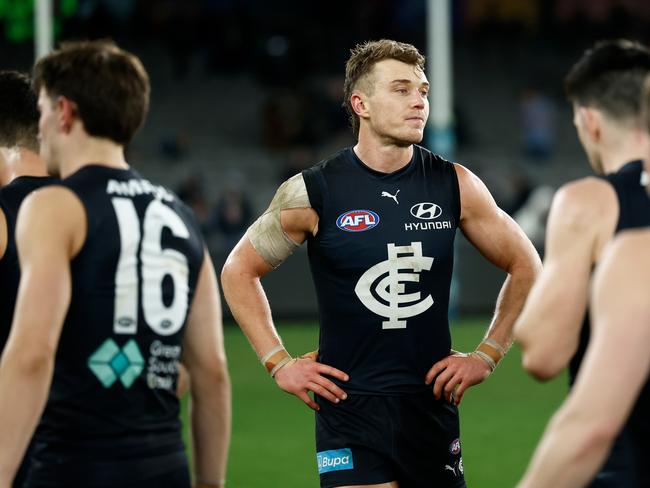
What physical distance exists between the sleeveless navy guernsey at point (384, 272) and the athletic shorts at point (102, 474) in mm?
1702

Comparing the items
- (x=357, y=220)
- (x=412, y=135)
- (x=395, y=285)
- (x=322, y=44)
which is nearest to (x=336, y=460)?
(x=395, y=285)

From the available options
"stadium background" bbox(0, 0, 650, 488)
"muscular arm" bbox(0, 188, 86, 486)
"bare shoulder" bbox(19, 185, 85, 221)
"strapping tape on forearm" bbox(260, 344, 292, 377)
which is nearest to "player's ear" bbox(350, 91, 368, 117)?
"strapping tape on forearm" bbox(260, 344, 292, 377)

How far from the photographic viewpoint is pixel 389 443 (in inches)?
210

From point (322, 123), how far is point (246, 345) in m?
9.77

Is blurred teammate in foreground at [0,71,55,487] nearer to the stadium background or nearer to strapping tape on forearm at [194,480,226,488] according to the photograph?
strapping tape on forearm at [194,480,226,488]

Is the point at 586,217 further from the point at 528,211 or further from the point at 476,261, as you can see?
the point at 528,211

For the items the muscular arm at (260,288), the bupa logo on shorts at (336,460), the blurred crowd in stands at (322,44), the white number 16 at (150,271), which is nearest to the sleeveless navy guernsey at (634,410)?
the white number 16 at (150,271)

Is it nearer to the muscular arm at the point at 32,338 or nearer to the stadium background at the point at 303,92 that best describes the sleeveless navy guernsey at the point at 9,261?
the muscular arm at the point at 32,338

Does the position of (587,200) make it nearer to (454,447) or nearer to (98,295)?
(98,295)

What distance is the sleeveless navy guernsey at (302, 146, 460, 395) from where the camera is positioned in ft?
17.9

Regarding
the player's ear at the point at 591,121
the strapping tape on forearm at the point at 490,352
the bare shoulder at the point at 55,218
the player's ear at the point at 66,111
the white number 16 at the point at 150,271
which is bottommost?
the strapping tape on forearm at the point at 490,352

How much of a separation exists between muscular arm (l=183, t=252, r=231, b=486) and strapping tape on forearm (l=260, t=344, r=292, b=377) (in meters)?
1.29

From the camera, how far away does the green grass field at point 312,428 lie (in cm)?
897

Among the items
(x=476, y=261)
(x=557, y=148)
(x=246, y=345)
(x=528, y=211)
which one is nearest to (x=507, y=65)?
(x=557, y=148)
